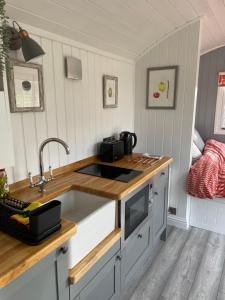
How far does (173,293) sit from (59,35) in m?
2.21

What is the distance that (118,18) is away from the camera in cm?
185

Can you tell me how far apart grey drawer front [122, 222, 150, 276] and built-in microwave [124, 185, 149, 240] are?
0.08 meters

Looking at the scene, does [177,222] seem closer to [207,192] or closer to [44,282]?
[207,192]

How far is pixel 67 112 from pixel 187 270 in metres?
1.78

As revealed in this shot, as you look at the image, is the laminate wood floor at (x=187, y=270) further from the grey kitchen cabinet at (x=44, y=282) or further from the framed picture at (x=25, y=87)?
the framed picture at (x=25, y=87)

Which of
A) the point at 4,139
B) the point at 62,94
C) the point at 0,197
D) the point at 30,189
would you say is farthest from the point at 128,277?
the point at 62,94

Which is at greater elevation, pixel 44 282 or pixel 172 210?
pixel 44 282

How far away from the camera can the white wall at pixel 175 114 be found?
2.44 metres

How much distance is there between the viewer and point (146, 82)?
2725 millimetres

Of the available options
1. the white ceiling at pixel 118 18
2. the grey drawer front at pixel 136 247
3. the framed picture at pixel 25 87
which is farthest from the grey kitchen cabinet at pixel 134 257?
the white ceiling at pixel 118 18

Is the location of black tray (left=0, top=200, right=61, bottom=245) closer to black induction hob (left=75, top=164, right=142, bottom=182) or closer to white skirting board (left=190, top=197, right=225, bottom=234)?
black induction hob (left=75, top=164, right=142, bottom=182)

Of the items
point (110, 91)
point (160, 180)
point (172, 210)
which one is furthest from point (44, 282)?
point (172, 210)

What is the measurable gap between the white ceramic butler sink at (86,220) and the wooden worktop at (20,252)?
0.11m

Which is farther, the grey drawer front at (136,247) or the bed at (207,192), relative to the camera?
the bed at (207,192)
